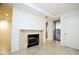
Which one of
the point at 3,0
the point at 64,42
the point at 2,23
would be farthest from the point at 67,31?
the point at 3,0

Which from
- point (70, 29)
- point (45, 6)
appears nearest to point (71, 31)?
point (70, 29)

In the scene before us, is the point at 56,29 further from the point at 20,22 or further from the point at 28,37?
the point at 20,22

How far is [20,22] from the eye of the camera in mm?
4785

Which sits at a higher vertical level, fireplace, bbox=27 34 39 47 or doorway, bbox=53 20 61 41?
doorway, bbox=53 20 61 41

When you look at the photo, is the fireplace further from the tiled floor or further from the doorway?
the doorway

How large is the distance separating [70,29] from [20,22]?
112 inches

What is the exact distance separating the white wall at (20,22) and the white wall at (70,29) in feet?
5.62

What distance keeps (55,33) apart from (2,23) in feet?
19.4

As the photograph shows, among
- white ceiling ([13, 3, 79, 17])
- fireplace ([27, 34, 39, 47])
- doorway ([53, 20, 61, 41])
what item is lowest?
fireplace ([27, 34, 39, 47])

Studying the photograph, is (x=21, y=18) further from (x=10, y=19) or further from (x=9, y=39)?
(x=9, y=39)

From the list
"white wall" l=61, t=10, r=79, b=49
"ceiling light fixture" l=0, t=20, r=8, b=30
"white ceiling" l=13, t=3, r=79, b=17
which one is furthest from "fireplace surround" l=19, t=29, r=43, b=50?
"white wall" l=61, t=10, r=79, b=49

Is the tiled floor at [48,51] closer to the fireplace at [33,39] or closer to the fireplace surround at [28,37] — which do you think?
the fireplace surround at [28,37]

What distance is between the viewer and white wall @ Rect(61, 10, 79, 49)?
5070 mm

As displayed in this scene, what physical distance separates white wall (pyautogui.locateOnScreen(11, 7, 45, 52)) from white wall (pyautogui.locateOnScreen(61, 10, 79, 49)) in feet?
5.62
